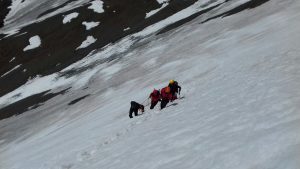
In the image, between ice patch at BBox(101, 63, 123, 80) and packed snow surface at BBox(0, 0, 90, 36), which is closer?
ice patch at BBox(101, 63, 123, 80)

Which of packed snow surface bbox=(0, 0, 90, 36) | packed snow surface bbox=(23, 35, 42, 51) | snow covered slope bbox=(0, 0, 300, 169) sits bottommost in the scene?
snow covered slope bbox=(0, 0, 300, 169)

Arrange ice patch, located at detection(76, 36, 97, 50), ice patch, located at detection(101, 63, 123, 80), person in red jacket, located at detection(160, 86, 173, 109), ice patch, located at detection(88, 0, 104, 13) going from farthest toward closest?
ice patch, located at detection(88, 0, 104, 13)
ice patch, located at detection(76, 36, 97, 50)
ice patch, located at detection(101, 63, 123, 80)
person in red jacket, located at detection(160, 86, 173, 109)

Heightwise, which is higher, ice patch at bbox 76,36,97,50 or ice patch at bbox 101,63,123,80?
ice patch at bbox 76,36,97,50

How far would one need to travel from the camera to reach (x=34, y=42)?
68.1 metres

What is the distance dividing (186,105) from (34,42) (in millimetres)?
54090

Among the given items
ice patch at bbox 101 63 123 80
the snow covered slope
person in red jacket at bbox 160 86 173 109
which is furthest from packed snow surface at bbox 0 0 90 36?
person in red jacket at bbox 160 86 173 109

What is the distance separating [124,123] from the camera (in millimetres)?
20141

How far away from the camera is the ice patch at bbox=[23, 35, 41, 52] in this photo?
219ft

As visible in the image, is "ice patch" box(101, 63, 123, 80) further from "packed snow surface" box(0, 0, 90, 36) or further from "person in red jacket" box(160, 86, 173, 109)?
"packed snow surface" box(0, 0, 90, 36)

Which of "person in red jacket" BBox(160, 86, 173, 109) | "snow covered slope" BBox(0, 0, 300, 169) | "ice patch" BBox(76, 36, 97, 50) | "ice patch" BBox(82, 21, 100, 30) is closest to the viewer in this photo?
"snow covered slope" BBox(0, 0, 300, 169)

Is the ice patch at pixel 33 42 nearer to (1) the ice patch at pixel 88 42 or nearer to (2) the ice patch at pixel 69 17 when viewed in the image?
(2) the ice patch at pixel 69 17

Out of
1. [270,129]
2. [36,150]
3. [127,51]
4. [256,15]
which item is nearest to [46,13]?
[127,51]

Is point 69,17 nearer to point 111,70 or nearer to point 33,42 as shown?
point 33,42

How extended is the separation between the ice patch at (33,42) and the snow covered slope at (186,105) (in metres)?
17.6
